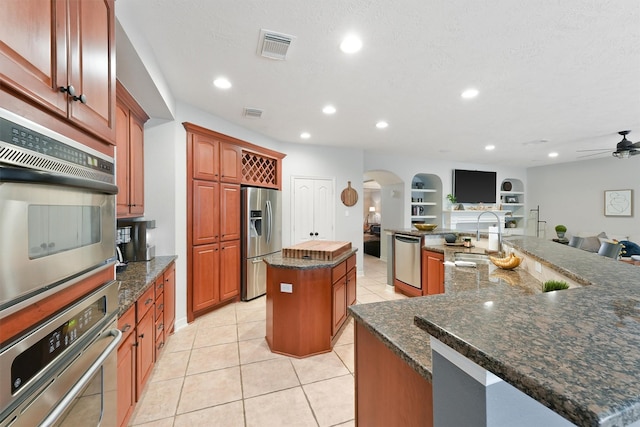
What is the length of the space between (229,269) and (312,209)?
1963 mm

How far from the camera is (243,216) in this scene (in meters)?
3.81

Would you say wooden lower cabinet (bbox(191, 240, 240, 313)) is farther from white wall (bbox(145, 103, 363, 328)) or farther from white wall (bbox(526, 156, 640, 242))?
white wall (bbox(526, 156, 640, 242))

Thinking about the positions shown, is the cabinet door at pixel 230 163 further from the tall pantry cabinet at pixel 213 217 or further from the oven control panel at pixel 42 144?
the oven control panel at pixel 42 144

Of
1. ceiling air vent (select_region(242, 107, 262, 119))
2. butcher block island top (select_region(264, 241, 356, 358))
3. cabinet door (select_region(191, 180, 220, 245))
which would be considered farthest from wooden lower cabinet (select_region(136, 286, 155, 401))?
ceiling air vent (select_region(242, 107, 262, 119))

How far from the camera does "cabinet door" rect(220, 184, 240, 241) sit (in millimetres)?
3508

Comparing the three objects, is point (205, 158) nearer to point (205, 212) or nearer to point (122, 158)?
point (205, 212)

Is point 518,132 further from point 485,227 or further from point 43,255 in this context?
point 43,255

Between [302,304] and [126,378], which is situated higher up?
[302,304]

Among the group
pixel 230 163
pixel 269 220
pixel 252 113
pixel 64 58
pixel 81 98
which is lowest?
pixel 269 220

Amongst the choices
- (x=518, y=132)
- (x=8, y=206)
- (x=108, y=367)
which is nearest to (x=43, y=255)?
(x=8, y=206)

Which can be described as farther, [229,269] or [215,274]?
[229,269]

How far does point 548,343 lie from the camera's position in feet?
1.64

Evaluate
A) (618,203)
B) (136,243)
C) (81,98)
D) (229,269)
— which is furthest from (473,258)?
(618,203)

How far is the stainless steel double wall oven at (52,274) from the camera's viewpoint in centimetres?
65
